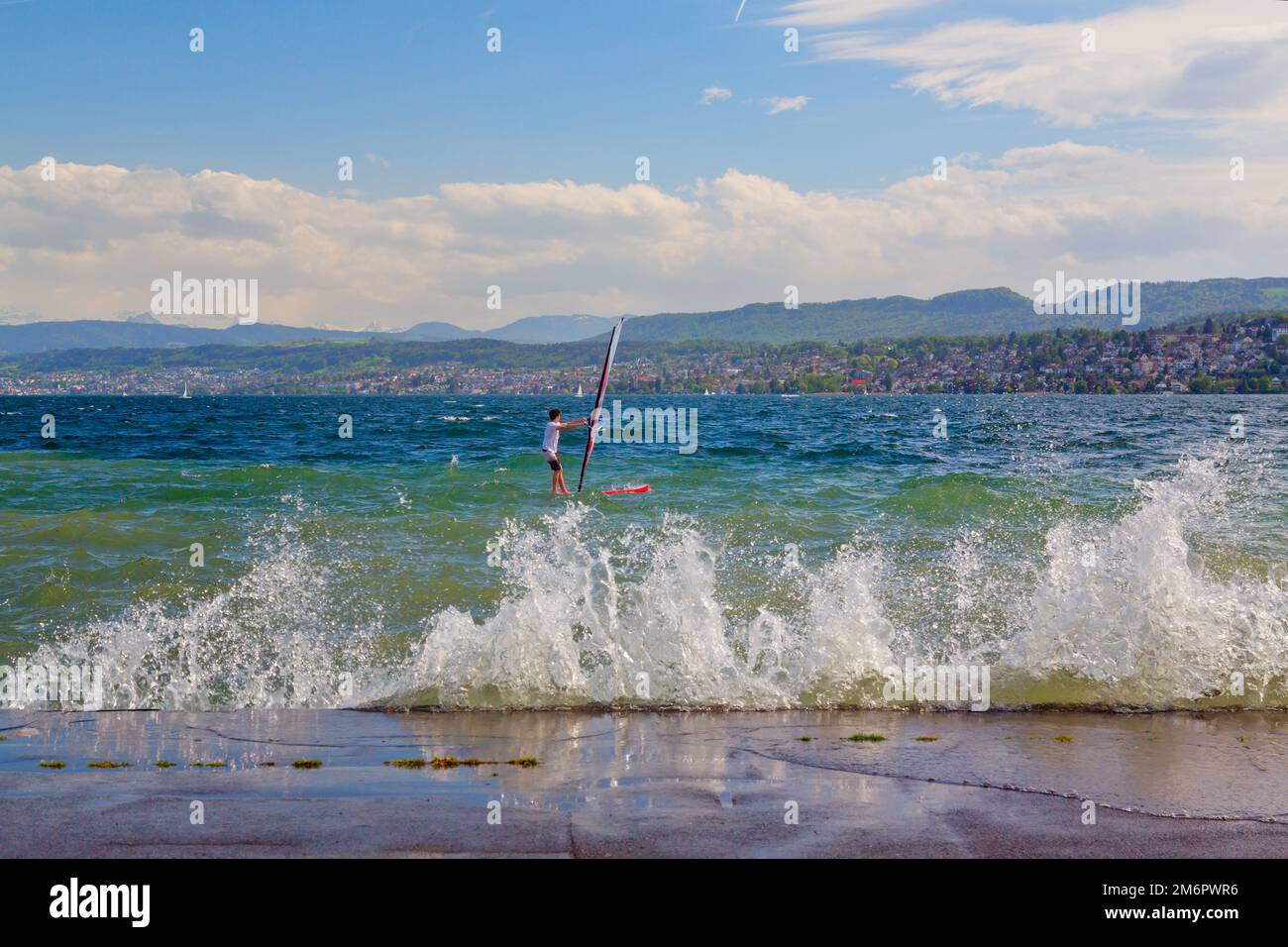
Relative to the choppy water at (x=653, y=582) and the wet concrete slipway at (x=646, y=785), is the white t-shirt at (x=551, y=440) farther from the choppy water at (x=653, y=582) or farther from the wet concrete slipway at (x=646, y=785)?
the wet concrete slipway at (x=646, y=785)

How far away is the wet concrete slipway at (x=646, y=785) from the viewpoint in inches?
232

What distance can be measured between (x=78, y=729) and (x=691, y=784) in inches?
209

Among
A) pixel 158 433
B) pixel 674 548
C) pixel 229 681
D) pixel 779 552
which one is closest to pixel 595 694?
pixel 674 548

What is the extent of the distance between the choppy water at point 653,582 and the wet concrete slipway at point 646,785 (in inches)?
44.7

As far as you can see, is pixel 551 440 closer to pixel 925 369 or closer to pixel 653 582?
pixel 653 582

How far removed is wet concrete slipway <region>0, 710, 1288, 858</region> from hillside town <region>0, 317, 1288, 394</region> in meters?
68.9

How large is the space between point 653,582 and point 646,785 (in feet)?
15.8

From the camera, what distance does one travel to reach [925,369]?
12188cm

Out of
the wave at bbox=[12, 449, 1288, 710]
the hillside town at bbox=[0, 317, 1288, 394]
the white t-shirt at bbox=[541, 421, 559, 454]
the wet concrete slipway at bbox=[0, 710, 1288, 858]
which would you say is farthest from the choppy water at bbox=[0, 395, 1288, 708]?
the hillside town at bbox=[0, 317, 1288, 394]

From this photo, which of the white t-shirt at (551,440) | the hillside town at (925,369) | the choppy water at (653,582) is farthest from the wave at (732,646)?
the hillside town at (925,369)

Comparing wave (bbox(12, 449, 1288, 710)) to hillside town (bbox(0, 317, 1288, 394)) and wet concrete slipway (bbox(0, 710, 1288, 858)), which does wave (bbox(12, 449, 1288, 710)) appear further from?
hillside town (bbox(0, 317, 1288, 394))

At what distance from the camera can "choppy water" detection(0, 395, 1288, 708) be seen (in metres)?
10.8
